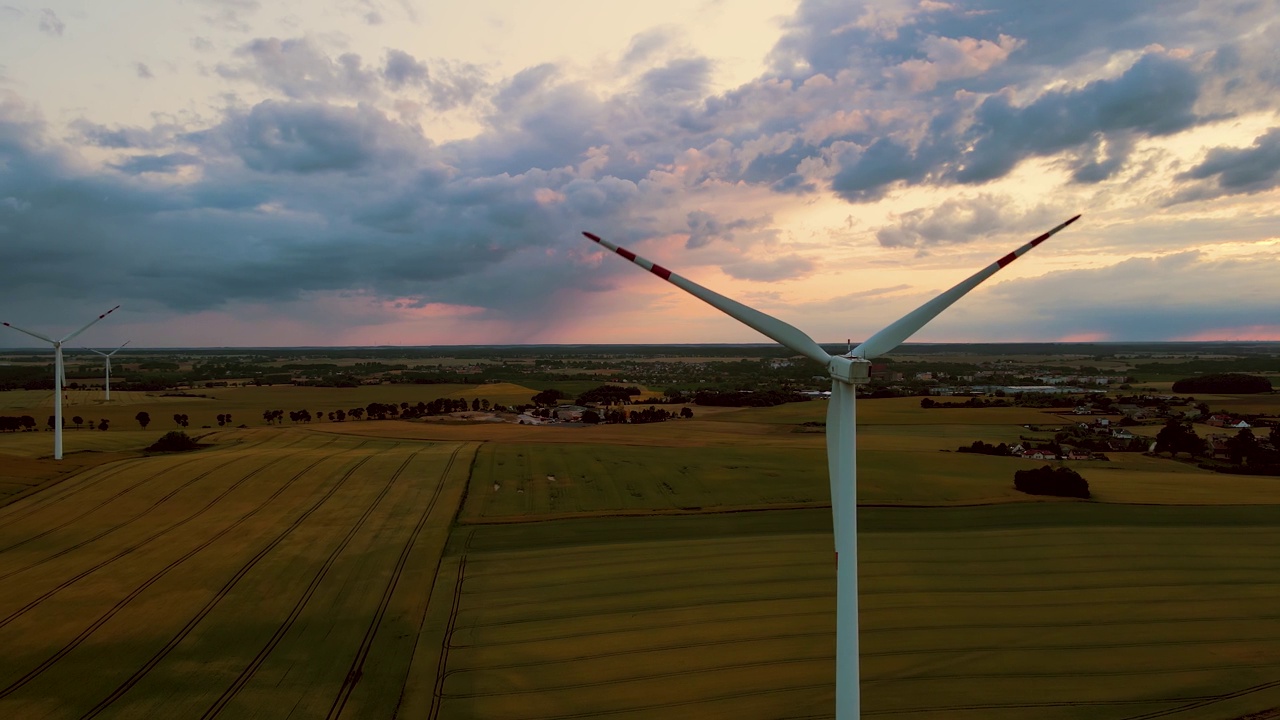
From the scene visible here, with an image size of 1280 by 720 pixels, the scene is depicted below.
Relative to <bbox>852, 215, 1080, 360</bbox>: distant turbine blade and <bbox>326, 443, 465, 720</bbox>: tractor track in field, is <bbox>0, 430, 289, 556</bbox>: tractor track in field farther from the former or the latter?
<bbox>852, 215, 1080, 360</bbox>: distant turbine blade

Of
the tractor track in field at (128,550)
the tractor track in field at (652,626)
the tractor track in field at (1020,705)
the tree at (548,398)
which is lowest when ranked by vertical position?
the tractor track in field at (1020,705)

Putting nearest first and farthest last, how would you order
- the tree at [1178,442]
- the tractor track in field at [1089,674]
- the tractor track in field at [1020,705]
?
the tractor track in field at [1020,705]
the tractor track in field at [1089,674]
the tree at [1178,442]

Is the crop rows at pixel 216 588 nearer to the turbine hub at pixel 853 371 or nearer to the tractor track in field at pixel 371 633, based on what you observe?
the tractor track in field at pixel 371 633

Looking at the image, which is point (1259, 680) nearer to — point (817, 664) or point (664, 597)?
point (817, 664)

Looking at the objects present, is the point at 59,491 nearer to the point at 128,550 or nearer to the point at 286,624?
the point at 128,550

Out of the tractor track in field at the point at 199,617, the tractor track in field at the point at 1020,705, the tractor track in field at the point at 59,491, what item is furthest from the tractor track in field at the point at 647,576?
the tractor track in field at the point at 59,491

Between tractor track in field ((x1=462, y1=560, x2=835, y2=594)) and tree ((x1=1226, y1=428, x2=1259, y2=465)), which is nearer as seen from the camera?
tractor track in field ((x1=462, y1=560, x2=835, y2=594))

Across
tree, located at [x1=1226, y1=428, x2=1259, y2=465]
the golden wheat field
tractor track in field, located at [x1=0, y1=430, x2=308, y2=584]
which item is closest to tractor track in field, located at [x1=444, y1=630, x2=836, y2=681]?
the golden wheat field
